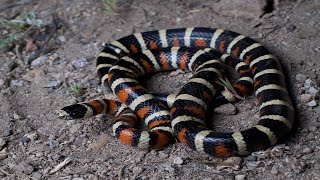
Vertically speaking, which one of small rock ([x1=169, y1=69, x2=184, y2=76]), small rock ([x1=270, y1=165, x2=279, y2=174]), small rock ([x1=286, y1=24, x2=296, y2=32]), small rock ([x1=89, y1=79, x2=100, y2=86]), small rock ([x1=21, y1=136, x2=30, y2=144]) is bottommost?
small rock ([x1=21, y1=136, x2=30, y2=144])

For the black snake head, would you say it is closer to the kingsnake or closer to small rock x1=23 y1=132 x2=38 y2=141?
the kingsnake

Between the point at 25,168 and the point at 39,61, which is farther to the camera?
the point at 39,61

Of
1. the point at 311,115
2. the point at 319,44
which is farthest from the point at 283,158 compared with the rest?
the point at 319,44

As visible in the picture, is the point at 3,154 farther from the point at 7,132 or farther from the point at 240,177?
the point at 240,177

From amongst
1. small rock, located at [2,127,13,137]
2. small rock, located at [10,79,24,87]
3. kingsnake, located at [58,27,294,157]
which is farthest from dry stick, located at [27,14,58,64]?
small rock, located at [2,127,13,137]

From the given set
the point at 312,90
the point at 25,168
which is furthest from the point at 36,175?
the point at 312,90

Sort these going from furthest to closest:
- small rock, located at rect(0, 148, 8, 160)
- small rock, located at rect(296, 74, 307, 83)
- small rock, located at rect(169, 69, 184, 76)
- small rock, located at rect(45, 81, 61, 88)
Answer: small rock, located at rect(169, 69, 184, 76)
small rock, located at rect(45, 81, 61, 88)
small rock, located at rect(296, 74, 307, 83)
small rock, located at rect(0, 148, 8, 160)

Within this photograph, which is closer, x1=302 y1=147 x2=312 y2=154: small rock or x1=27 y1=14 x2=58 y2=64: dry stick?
x1=302 y1=147 x2=312 y2=154: small rock
